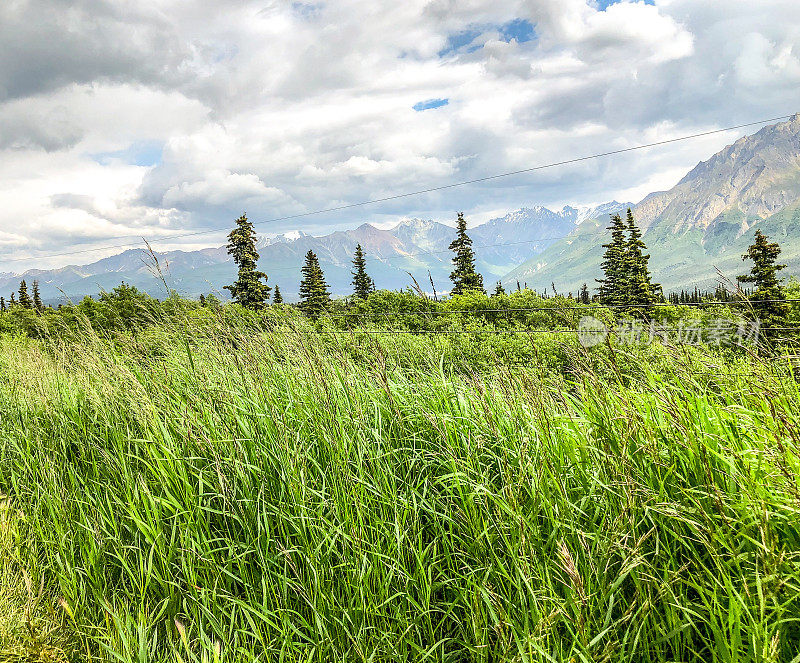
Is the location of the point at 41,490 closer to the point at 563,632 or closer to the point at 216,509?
the point at 216,509

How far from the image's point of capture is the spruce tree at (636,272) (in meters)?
50.9

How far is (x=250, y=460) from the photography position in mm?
2574

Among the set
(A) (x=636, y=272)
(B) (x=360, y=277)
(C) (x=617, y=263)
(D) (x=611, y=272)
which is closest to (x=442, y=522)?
(A) (x=636, y=272)

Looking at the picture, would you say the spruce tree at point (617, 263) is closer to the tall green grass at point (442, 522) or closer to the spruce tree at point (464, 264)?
the spruce tree at point (464, 264)

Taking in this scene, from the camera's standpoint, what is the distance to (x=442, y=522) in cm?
222

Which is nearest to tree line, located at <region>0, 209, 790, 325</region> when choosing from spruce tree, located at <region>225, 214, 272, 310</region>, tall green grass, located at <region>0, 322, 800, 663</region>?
spruce tree, located at <region>225, 214, 272, 310</region>

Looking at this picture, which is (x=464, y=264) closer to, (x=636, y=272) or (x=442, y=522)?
(x=636, y=272)

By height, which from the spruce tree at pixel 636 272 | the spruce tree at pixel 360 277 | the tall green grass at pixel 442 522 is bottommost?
the tall green grass at pixel 442 522

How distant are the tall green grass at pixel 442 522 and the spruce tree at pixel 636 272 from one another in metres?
53.6

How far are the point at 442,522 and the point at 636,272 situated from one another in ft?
194

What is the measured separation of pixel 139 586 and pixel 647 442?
2.31 metres

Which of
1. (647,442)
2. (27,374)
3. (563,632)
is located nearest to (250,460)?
(563,632)

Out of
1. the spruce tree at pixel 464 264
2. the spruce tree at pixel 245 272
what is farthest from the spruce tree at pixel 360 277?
the spruce tree at pixel 245 272

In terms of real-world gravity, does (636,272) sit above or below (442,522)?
above
